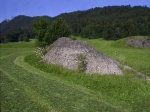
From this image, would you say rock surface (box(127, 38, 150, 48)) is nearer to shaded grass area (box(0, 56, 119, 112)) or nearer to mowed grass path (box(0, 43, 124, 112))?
mowed grass path (box(0, 43, 124, 112))

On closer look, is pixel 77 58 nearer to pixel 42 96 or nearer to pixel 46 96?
pixel 46 96

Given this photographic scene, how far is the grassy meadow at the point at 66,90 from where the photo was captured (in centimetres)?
1859

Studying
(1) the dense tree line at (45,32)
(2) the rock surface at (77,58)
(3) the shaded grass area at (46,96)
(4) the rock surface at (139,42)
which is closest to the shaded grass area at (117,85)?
(2) the rock surface at (77,58)

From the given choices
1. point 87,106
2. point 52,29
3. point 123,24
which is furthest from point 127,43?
point 123,24

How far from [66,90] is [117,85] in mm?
5328

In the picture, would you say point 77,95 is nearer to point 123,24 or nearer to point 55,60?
point 55,60

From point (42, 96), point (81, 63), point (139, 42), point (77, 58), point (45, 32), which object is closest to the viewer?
point (42, 96)

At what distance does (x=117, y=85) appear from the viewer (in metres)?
25.2

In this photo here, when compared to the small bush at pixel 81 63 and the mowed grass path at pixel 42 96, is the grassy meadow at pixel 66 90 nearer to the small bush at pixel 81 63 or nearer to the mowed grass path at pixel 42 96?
the mowed grass path at pixel 42 96

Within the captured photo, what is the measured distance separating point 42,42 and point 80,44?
13.8 meters

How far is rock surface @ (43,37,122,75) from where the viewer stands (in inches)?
1176

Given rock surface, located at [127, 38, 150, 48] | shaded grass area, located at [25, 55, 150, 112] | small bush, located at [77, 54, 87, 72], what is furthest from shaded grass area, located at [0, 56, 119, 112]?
rock surface, located at [127, 38, 150, 48]

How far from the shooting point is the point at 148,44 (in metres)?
76.4

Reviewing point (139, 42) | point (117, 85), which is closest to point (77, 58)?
point (117, 85)
